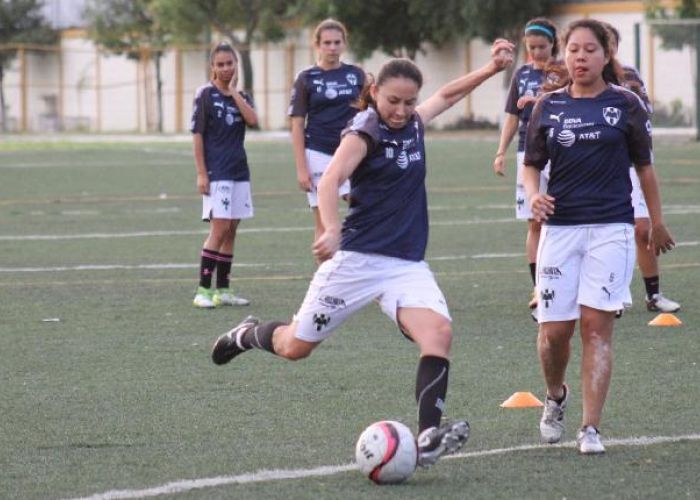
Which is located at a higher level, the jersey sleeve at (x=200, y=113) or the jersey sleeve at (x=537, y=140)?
the jersey sleeve at (x=200, y=113)

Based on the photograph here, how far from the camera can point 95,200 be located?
929 inches

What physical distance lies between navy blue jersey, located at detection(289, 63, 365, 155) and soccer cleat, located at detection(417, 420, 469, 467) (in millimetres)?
6473

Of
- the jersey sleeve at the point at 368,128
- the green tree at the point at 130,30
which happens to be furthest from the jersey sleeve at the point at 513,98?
the green tree at the point at 130,30

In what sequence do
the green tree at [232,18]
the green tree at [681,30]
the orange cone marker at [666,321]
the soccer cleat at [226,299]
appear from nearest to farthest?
the orange cone marker at [666,321]
the soccer cleat at [226,299]
the green tree at [681,30]
the green tree at [232,18]

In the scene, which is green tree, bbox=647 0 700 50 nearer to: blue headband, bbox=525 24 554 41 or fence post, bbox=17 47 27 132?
blue headband, bbox=525 24 554 41

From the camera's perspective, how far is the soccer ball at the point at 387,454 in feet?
20.5

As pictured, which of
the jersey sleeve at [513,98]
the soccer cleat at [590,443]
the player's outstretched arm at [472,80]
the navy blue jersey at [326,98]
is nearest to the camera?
the soccer cleat at [590,443]

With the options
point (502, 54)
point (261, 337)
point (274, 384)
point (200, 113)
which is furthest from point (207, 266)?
point (502, 54)

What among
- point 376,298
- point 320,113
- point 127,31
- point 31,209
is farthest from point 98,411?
point 127,31

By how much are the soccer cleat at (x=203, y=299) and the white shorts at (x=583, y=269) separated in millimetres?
5369

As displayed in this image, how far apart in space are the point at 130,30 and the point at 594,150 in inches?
2442

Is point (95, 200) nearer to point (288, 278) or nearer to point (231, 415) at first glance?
point (288, 278)

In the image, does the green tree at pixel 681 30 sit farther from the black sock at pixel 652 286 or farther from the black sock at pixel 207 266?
the black sock at pixel 652 286

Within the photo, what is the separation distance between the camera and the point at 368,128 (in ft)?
22.3
